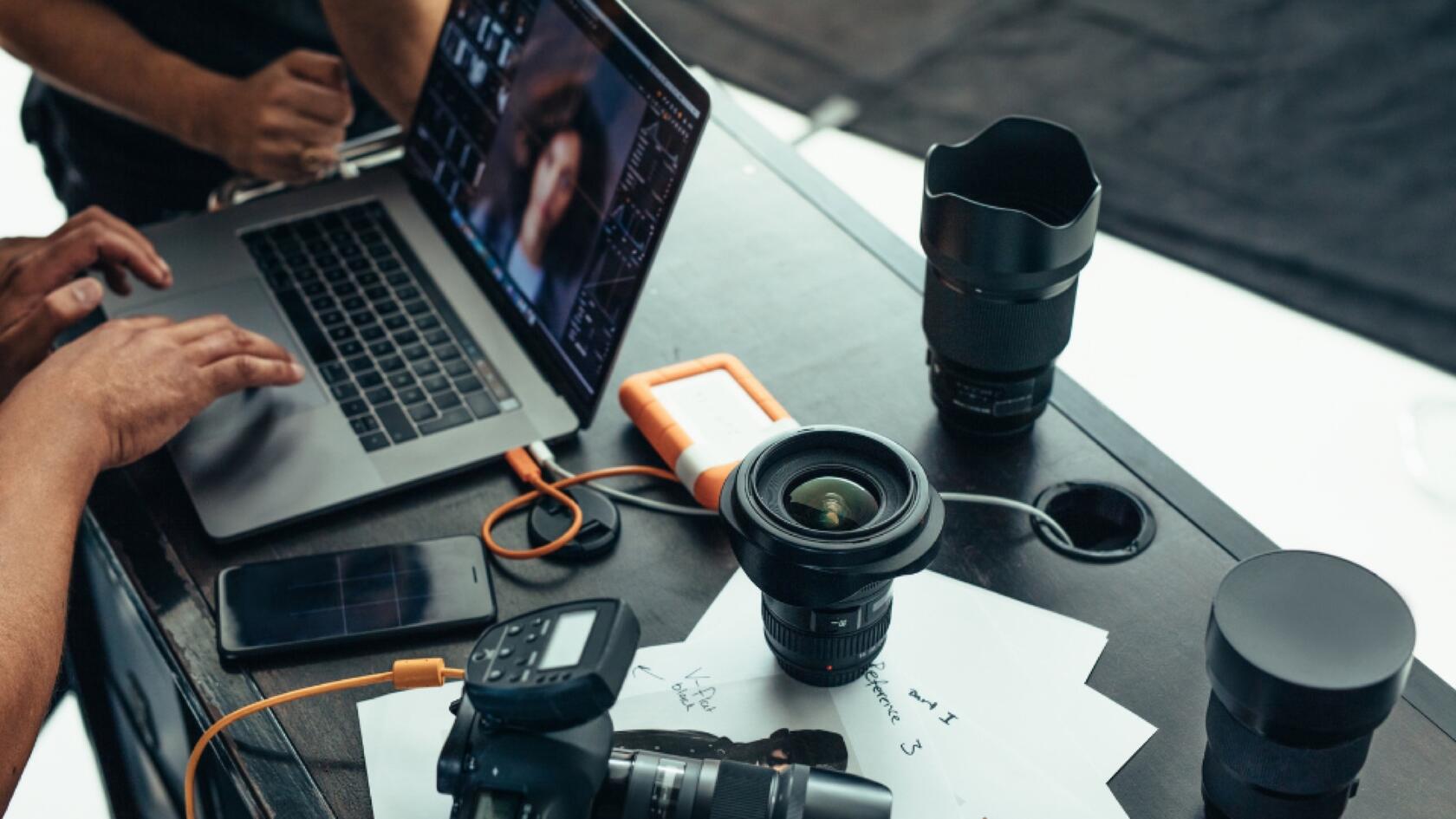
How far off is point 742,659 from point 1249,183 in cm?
197

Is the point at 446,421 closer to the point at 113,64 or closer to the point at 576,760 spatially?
the point at 576,760

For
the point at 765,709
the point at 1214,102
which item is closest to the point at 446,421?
the point at 765,709

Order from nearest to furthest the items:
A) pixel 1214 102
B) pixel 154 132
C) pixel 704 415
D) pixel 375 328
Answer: pixel 704 415
pixel 375 328
pixel 154 132
pixel 1214 102

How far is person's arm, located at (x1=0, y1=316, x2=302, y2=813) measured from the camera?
0.87 metres

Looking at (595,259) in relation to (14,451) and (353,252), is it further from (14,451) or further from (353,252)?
(14,451)

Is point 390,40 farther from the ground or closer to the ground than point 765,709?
farther from the ground

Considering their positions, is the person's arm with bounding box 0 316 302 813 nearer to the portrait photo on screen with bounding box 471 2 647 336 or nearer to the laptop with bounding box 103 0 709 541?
the laptop with bounding box 103 0 709 541

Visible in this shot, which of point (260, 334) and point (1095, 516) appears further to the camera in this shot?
point (260, 334)

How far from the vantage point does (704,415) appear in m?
1.05

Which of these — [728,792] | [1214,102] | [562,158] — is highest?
[562,158]

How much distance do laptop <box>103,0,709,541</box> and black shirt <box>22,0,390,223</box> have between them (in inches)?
11.8

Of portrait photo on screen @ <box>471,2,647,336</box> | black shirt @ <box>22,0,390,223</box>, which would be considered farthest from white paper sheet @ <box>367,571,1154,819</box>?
black shirt @ <box>22,0,390,223</box>

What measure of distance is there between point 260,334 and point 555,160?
31cm

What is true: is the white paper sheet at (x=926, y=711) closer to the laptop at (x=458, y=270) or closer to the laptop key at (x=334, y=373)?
the laptop at (x=458, y=270)
